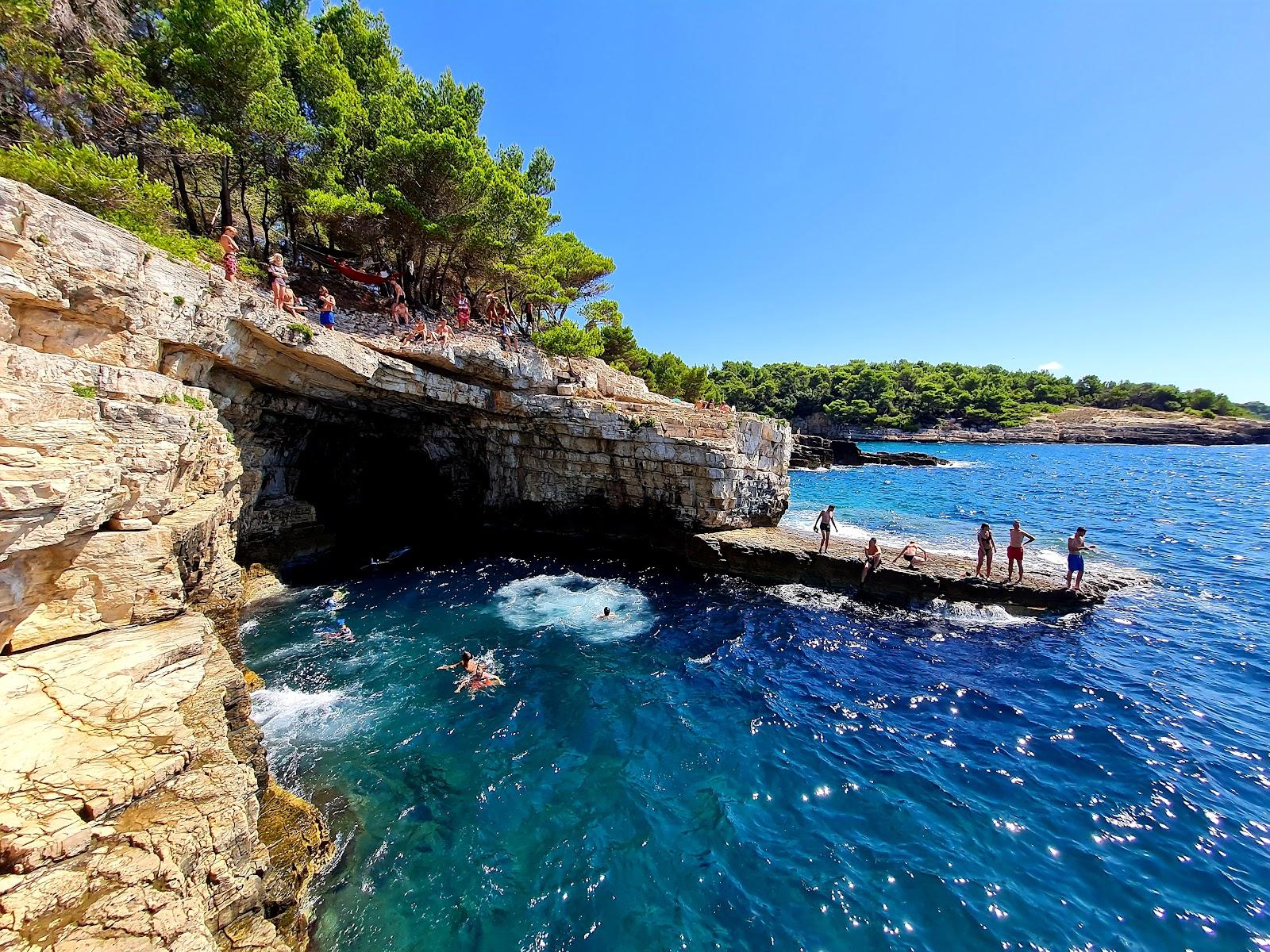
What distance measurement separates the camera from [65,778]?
391 centimetres

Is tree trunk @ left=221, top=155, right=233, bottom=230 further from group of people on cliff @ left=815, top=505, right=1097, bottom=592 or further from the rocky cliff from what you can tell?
group of people on cliff @ left=815, top=505, right=1097, bottom=592

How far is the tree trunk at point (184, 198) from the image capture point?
15.5 metres

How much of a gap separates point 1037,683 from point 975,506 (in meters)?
20.8

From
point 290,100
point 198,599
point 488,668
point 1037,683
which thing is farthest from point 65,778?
point 290,100

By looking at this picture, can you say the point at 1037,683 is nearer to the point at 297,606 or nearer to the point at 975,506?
the point at 297,606

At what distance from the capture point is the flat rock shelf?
12945 mm

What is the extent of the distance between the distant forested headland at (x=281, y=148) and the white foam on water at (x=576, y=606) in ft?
34.0

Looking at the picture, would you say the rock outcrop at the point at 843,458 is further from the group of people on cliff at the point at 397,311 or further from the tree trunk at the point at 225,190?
the tree trunk at the point at 225,190

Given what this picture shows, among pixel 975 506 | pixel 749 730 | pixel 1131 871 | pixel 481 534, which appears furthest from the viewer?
A: pixel 975 506

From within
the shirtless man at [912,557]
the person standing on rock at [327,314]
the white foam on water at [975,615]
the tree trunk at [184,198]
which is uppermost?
the tree trunk at [184,198]

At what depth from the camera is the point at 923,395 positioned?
82.3m

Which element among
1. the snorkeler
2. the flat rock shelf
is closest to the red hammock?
the snorkeler

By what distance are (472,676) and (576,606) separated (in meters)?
4.58

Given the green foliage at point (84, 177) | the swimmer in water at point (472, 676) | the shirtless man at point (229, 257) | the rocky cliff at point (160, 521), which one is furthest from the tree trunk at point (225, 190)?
the swimmer in water at point (472, 676)
